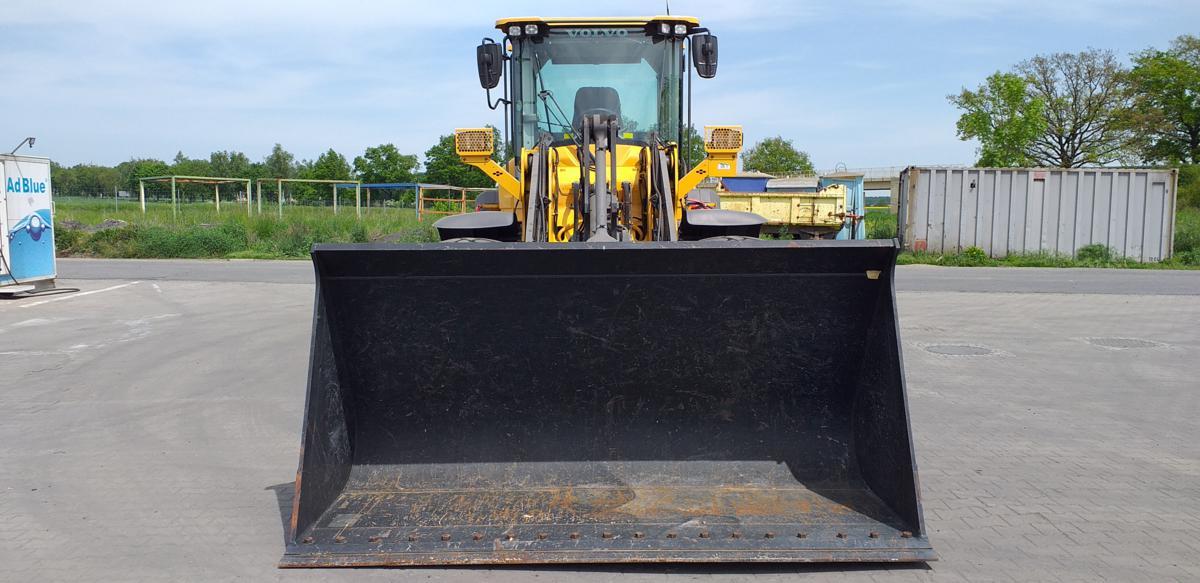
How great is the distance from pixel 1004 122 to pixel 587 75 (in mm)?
39684

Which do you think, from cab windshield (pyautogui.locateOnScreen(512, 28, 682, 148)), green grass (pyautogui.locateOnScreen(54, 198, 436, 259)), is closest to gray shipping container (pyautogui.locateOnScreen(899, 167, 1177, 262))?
green grass (pyautogui.locateOnScreen(54, 198, 436, 259))

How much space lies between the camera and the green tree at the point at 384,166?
6538 cm

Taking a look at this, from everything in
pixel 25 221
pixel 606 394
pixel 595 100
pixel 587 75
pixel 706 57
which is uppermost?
pixel 706 57

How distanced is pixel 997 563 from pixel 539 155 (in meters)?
4.08

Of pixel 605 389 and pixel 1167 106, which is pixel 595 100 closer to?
pixel 605 389

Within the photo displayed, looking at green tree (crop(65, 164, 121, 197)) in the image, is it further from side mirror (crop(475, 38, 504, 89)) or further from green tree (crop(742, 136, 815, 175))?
side mirror (crop(475, 38, 504, 89))

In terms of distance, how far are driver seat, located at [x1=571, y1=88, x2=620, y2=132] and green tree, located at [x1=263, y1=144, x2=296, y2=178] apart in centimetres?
6437

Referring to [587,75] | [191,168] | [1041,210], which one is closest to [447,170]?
[191,168]

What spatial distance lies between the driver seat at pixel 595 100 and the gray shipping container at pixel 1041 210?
739 inches

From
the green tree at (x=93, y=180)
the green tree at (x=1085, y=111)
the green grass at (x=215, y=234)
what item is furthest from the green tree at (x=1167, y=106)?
the green tree at (x=93, y=180)

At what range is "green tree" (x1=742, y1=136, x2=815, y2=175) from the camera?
2862 inches

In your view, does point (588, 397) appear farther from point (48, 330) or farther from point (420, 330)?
point (48, 330)

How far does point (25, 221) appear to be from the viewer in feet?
49.6

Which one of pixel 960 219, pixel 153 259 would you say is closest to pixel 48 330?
pixel 153 259
